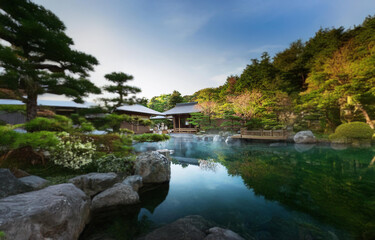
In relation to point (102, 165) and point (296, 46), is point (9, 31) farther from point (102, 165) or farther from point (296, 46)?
point (296, 46)

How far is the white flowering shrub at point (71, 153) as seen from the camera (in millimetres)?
4113

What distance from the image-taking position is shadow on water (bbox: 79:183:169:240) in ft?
8.19

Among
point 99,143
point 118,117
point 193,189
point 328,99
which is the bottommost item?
point 193,189

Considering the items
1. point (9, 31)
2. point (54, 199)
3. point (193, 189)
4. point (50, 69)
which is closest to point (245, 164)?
point (193, 189)

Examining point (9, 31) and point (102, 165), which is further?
point (102, 165)

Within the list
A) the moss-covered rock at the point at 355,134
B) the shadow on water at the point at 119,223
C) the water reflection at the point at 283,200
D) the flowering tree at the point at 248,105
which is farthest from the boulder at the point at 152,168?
the moss-covered rock at the point at 355,134

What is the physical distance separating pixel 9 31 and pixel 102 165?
14.0 feet

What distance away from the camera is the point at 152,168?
15.3ft

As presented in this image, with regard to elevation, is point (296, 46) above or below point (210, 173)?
above

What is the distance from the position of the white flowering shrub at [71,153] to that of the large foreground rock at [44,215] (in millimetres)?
1895

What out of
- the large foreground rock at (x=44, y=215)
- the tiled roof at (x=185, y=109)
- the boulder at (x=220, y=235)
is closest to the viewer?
the large foreground rock at (x=44, y=215)

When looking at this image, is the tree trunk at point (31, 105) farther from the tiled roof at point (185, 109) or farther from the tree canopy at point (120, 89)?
the tiled roof at point (185, 109)

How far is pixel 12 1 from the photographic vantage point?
3.81 meters

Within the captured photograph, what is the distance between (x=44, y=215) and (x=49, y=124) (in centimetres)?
287
